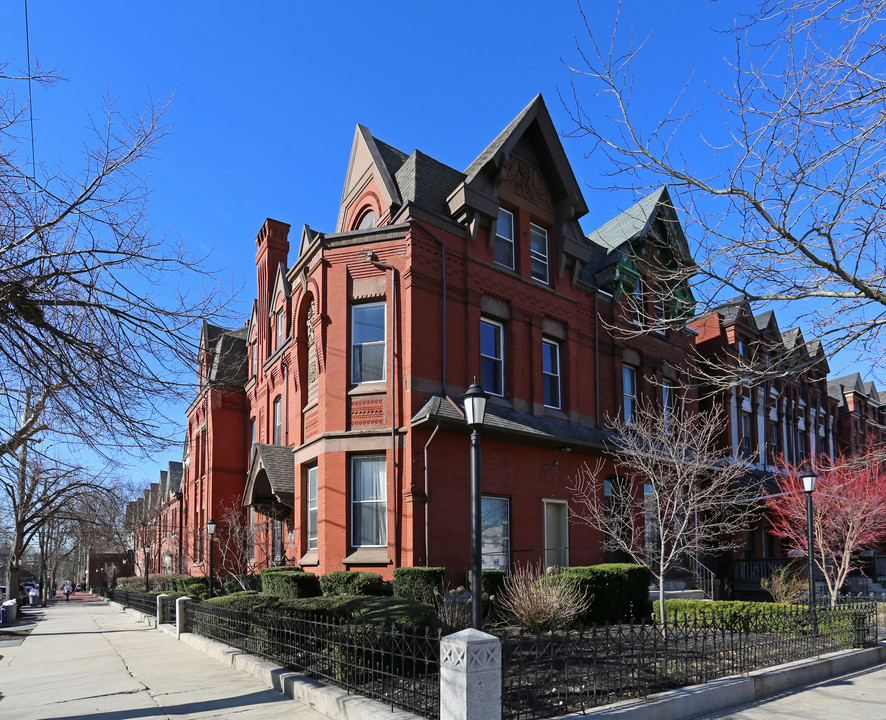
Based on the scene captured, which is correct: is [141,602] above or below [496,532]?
below

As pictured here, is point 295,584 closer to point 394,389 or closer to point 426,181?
point 394,389

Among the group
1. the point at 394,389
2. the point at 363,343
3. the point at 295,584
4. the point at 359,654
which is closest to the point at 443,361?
the point at 394,389

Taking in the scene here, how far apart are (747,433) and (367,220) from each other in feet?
66.4

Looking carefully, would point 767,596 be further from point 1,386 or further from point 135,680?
point 1,386

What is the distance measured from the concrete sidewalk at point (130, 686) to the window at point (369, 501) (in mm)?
4602

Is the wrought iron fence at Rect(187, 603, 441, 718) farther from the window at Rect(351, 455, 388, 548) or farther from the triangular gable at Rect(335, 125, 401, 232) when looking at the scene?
the triangular gable at Rect(335, 125, 401, 232)

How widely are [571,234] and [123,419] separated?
15404 millimetres

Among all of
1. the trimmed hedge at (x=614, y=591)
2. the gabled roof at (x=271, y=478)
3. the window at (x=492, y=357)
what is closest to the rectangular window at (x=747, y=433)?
the trimmed hedge at (x=614, y=591)

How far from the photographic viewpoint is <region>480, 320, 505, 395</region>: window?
62.7 ft

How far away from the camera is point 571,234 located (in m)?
21.7

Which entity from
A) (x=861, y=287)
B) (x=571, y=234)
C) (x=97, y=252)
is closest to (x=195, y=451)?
(x=571, y=234)

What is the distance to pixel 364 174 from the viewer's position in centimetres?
2092

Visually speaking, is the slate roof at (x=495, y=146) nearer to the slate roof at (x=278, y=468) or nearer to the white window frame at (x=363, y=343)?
the white window frame at (x=363, y=343)

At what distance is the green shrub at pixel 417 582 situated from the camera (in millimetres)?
14852
